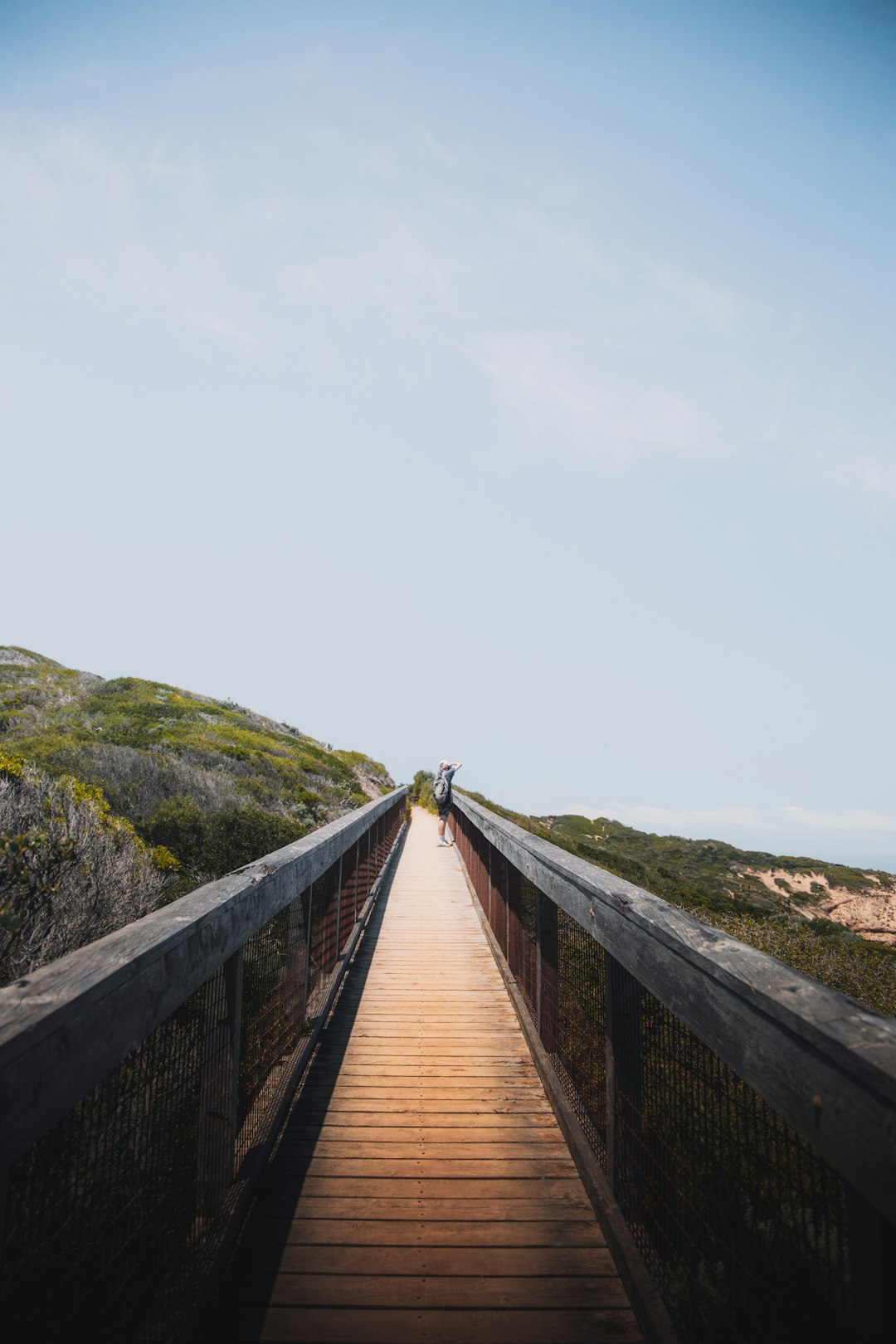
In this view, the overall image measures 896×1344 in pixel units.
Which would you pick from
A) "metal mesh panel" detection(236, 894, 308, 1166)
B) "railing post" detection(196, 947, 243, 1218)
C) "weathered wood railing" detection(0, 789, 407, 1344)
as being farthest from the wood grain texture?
"metal mesh panel" detection(236, 894, 308, 1166)

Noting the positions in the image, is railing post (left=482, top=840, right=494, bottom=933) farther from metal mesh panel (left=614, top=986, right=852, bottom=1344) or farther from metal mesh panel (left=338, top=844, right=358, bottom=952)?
metal mesh panel (left=614, top=986, right=852, bottom=1344)

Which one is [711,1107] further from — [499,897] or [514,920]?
[499,897]

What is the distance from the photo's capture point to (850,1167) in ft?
3.27

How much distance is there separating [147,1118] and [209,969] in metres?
0.63

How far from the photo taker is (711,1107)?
2.17 meters

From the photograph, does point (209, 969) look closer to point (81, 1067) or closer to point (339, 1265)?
point (81, 1067)

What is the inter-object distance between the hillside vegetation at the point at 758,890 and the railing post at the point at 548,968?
1139 millimetres

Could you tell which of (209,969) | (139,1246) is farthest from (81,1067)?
(139,1246)

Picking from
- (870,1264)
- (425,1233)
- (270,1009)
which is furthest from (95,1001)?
(270,1009)

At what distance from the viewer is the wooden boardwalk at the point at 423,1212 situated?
74.2 inches

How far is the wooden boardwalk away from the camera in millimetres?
1886

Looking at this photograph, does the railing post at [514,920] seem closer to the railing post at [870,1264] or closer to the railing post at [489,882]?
the railing post at [489,882]

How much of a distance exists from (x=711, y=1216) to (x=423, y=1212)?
1268 mm

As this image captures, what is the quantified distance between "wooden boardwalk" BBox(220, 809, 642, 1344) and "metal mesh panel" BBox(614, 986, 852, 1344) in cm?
20
